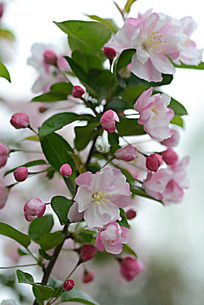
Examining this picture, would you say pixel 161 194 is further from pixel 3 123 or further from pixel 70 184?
pixel 3 123

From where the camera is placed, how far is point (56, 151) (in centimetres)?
85

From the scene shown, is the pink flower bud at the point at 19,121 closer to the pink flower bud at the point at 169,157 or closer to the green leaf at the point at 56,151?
the green leaf at the point at 56,151

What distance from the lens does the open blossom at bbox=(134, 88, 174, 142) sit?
2.56 ft

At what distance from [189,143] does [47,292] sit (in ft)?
11.9

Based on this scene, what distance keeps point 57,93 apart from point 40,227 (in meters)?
0.30

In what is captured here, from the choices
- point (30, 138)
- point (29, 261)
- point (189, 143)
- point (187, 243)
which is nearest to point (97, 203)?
point (30, 138)

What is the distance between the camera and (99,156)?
957mm

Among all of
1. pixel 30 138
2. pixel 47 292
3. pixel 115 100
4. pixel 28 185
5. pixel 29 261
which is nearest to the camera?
pixel 47 292

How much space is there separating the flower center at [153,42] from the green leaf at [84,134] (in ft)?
0.61

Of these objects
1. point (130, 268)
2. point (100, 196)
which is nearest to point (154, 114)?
point (100, 196)

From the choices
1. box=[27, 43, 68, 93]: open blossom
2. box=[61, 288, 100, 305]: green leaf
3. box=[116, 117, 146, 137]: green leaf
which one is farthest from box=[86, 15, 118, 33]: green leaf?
box=[61, 288, 100, 305]: green leaf

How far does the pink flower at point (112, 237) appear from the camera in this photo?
73 centimetres

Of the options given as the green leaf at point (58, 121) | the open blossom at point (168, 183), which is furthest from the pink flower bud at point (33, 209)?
the open blossom at point (168, 183)

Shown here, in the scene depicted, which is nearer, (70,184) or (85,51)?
(70,184)
